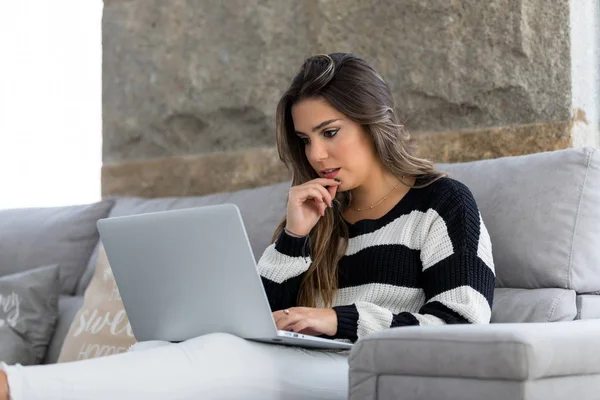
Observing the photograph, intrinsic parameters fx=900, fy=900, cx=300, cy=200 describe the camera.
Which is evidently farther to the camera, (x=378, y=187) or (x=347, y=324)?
(x=378, y=187)

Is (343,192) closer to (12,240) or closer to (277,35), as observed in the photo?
(277,35)

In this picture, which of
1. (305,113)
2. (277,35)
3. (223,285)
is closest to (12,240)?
(277,35)

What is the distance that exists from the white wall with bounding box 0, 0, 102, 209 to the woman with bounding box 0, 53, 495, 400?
1637 millimetres

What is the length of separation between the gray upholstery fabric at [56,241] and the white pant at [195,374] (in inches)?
42.6

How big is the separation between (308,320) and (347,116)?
49 cm

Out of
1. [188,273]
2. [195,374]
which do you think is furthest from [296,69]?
[195,374]

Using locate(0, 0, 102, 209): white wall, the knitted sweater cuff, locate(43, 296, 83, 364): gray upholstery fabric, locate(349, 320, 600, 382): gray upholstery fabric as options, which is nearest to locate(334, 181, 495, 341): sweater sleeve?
the knitted sweater cuff

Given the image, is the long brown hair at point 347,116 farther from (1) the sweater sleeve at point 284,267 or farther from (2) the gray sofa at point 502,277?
(2) the gray sofa at point 502,277

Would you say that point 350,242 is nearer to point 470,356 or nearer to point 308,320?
point 308,320

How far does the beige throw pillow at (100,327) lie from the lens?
88.8 inches

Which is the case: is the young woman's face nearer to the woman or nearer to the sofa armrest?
the woman

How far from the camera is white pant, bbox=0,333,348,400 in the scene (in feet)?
4.19

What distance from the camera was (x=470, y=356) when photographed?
1236 mm

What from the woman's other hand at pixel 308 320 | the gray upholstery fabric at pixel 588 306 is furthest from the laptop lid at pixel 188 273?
the gray upholstery fabric at pixel 588 306
